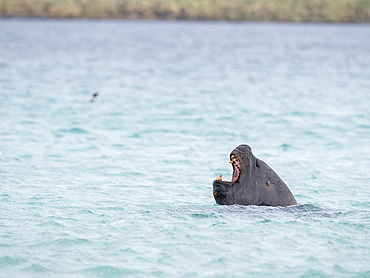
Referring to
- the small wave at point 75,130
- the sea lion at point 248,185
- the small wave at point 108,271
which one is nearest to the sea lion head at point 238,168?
the sea lion at point 248,185

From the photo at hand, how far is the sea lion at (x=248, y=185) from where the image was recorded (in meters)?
11.0

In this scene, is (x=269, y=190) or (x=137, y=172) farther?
(x=137, y=172)

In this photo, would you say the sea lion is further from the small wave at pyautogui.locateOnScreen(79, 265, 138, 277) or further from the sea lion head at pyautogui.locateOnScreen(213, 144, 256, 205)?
the small wave at pyautogui.locateOnScreen(79, 265, 138, 277)

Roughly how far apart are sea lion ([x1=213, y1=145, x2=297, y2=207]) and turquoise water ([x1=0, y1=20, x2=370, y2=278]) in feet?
0.65

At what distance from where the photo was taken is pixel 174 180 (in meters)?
15.5

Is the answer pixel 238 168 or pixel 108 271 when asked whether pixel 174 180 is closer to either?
pixel 238 168

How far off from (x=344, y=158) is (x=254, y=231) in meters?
8.26

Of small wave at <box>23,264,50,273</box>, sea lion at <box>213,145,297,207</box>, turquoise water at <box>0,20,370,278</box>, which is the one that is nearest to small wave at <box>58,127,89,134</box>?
turquoise water at <box>0,20,370,278</box>

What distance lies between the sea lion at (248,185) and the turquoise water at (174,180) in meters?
0.20

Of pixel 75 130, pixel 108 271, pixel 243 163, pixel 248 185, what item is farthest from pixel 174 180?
pixel 75 130

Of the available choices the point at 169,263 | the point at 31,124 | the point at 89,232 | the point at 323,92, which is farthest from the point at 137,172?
the point at 323,92

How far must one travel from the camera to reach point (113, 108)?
28203 millimetres

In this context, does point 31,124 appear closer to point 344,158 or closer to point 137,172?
point 137,172

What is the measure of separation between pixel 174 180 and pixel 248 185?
4.53m
